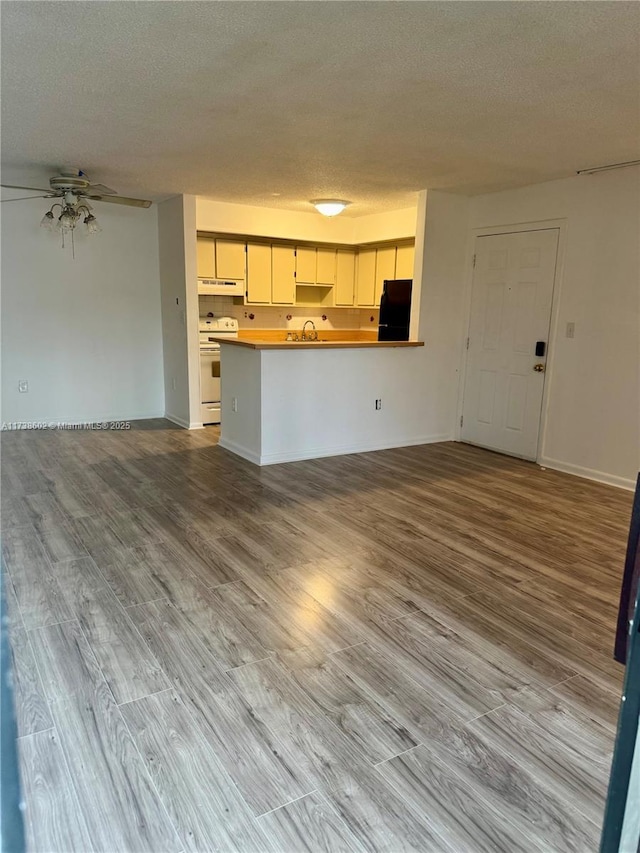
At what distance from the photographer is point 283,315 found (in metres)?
7.57

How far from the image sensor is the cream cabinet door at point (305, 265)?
23.4ft

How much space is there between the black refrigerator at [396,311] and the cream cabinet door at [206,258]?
6.57ft

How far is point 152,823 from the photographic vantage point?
148 cm

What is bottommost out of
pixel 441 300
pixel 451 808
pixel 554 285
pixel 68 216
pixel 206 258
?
pixel 451 808

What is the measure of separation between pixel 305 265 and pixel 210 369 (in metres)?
1.99

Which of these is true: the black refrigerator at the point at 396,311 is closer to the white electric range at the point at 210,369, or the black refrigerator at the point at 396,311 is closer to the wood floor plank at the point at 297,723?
the white electric range at the point at 210,369

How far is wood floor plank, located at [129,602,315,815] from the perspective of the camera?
1.60 m

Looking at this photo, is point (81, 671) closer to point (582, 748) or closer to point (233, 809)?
point (233, 809)

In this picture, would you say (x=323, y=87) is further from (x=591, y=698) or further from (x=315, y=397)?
(x=591, y=698)

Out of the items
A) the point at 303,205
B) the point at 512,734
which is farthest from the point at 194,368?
the point at 512,734

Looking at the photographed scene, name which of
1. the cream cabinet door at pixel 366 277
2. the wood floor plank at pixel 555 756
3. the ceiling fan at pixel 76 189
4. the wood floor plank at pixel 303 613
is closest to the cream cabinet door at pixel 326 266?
the cream cabinet door at pixel 366 277

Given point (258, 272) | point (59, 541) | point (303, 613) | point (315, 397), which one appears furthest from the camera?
point (258, 272)

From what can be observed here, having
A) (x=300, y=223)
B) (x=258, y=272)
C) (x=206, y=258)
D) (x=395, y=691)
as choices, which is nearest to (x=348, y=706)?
(x=395, y=691)

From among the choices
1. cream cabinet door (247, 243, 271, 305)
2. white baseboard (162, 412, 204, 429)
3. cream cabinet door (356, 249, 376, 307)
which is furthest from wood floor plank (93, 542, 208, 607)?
cream cabinet door (356, 249, 376, 307)
